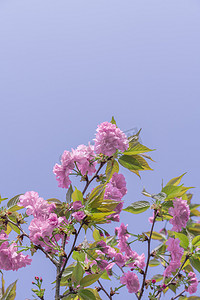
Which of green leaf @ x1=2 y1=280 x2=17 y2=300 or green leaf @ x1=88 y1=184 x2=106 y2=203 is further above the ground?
green leaf @ x1=88 y1=184 x2=106 y2=203

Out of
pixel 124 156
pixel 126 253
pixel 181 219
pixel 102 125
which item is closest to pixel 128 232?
pixel 126 253

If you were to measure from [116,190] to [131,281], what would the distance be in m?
0.48

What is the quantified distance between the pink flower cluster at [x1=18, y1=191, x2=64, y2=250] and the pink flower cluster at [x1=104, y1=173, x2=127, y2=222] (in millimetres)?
231

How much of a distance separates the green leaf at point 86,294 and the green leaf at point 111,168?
468 millimetres

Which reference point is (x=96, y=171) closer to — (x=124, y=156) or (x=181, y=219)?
(x=124, y=156)

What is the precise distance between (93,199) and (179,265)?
2.01 feet

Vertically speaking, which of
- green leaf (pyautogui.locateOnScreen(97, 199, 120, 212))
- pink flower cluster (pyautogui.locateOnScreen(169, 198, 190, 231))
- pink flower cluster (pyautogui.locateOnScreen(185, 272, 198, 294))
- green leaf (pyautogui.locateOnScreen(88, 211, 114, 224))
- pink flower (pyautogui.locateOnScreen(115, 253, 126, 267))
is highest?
green leaf (pyautogui.locateOnScreen(97, 199, 120, 212))

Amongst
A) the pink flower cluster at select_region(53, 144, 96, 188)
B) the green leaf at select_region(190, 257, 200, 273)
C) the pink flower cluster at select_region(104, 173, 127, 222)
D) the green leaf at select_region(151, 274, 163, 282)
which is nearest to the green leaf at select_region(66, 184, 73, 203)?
the pink flower cluster at select_region(53, 144, 96, 188)

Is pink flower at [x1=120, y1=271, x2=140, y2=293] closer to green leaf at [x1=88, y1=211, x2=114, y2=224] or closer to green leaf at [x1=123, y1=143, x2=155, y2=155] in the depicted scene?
green leaf at [x1=88, y1=211, x2=114, y2=224]

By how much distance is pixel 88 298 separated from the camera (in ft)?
3.37

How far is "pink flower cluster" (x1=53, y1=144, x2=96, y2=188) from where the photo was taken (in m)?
1.19

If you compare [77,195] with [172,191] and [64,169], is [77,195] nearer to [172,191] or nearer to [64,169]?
[64,169]

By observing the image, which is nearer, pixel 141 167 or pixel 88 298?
pixel 88 298

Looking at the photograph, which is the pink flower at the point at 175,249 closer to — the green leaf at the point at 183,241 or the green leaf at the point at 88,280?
the green leaf at the point at 183,241
